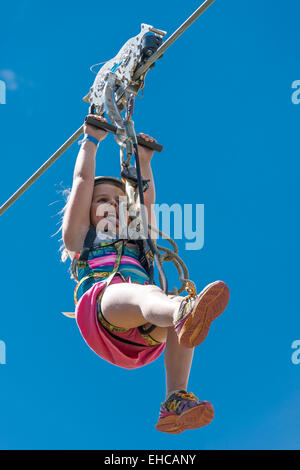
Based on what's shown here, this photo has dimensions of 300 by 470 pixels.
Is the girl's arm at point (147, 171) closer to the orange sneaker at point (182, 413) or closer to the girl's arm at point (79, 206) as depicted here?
the girl's arm at point (79, 206)

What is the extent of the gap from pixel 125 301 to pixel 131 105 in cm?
171

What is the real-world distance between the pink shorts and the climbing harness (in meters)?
0.43

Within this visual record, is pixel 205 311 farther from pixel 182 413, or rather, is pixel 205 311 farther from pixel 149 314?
pixel 182 413

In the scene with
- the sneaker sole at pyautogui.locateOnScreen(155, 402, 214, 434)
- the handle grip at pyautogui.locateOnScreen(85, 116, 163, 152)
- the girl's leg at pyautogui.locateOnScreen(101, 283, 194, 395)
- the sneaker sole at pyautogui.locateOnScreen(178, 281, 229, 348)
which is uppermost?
the handle grip at pyautogui.locateOnScreen(85, 116, 163, 152)

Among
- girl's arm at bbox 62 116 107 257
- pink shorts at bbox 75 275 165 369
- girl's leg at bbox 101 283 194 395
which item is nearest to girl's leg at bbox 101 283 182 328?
girl's leg at bbox 101 283 194 395

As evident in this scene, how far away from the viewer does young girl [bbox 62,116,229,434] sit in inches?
180

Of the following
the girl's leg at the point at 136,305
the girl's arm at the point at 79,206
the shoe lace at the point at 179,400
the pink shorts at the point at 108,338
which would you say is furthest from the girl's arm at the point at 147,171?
the shoe lace at the point at 179,400

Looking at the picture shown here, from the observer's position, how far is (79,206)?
19.2 feet

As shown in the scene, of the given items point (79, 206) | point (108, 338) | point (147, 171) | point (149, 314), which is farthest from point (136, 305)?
point (147, 171)

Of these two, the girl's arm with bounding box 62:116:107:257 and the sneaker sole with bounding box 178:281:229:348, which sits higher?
the girl's arm with bounding box 62:116:107:257

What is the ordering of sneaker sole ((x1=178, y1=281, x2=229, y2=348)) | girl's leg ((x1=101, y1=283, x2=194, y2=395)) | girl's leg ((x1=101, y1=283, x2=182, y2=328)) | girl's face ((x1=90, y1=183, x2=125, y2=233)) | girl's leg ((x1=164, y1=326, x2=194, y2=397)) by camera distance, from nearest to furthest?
sneaker sole ((x1=178, y1=281, x2=229, y2=348)) < girl's leg ((x1=101, y1=283, x2=182, y2=328)) < girl's leg ((x1=101, y1=283, x2=194, y2=395)) < girl's leg ((x1=164, y1=326, x2=194, y2=397)) < girl's face ((x1=90, y1=183, x2=125, y2=233))

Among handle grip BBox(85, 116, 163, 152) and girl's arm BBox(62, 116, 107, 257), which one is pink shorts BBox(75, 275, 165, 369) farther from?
handle grip BBox(85, 116, 163, 152)

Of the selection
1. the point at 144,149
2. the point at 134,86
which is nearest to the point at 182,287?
the point at 144,149

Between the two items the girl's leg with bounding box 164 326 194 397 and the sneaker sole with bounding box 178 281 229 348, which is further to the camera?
the girl's leg with bounding box 164 326 194 397
